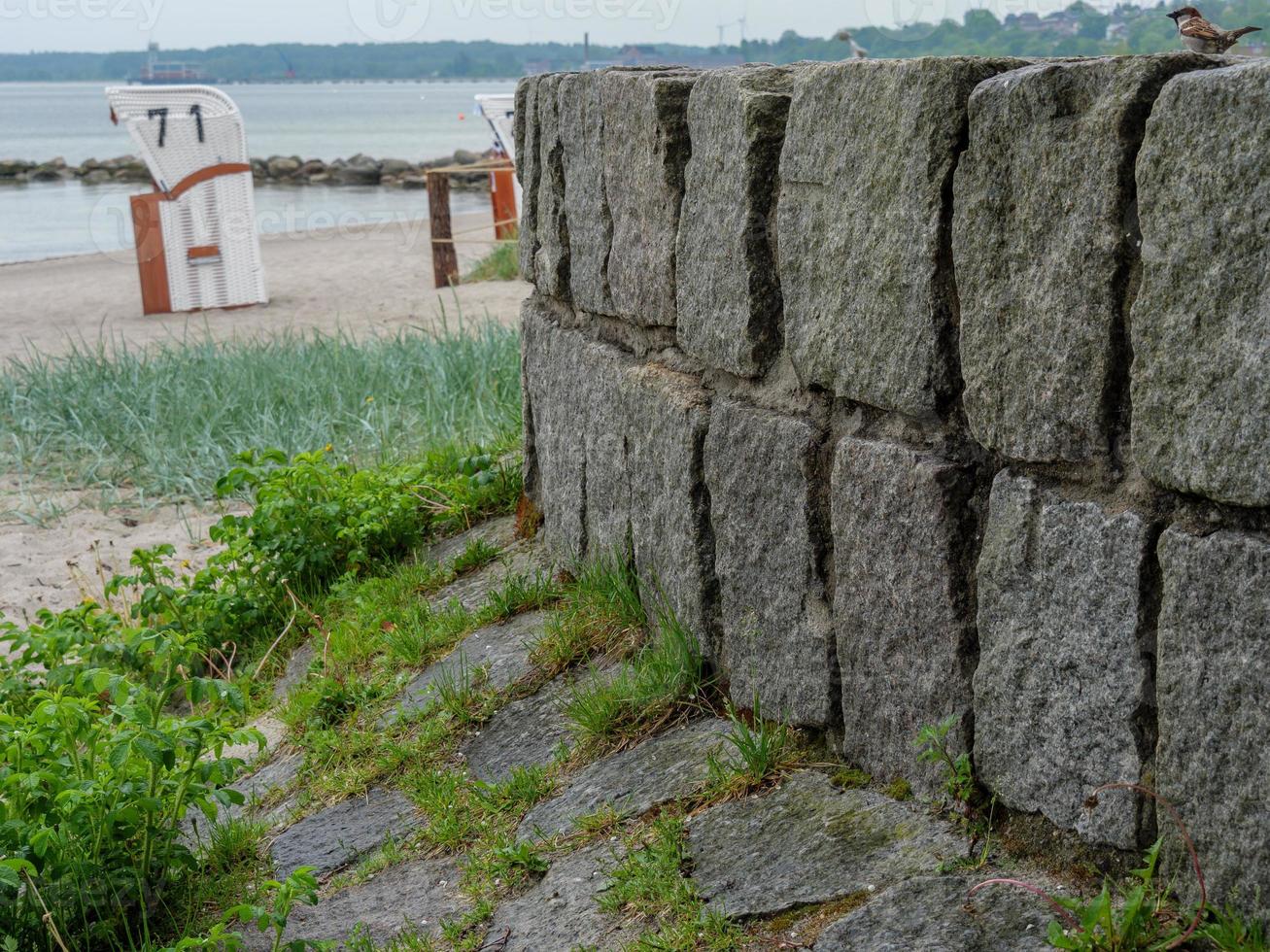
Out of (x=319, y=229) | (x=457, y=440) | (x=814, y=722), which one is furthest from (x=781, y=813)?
(x=319, y=229)

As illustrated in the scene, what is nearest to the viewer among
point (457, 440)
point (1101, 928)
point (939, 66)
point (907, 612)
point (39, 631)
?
point (1101, 928)

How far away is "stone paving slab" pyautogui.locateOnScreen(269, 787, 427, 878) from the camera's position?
8.36 feet

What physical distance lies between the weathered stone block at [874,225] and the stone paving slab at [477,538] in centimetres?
178

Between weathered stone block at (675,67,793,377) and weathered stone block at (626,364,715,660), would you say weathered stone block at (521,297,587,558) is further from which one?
weathered stone block at (675,67,793,377)

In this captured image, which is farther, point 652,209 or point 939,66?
point 652,209

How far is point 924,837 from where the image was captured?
1869 mm

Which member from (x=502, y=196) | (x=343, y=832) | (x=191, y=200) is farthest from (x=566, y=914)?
(x=502, y=196)

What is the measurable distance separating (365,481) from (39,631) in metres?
1.09

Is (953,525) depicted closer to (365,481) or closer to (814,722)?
(814,722)

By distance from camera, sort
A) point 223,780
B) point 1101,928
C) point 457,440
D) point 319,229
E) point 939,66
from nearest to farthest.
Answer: point 1101,928 < point 939,66 < point 223,780 < point 457,440 < point 319,229

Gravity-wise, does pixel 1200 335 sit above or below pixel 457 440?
above

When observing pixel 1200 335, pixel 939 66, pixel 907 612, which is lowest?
pixel 907 612

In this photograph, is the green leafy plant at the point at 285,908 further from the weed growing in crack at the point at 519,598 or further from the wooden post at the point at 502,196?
the wooden post at the point at 502,196

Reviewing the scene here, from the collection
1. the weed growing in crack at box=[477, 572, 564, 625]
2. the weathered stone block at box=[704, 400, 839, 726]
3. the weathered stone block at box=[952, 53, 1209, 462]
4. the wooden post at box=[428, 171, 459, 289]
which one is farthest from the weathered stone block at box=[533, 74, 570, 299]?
the wooden post at box=[428, 171, 459, 289]
